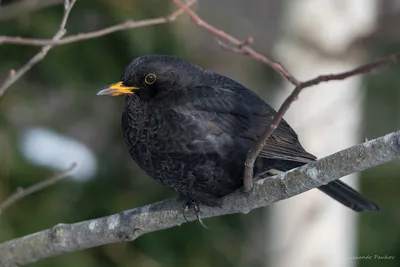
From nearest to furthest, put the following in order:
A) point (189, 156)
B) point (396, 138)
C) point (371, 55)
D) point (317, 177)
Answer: point (396, 138)
point (317, 177)
point (189, 156)
point (371, 55)

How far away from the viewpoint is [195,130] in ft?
10.6

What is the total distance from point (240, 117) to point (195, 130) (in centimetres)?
30

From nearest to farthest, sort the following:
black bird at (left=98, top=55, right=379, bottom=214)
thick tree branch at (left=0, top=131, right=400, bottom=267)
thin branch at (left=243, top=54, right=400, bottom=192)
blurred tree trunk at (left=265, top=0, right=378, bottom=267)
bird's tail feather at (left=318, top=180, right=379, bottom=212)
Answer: thin branch at (left=243, top=54, right=400, bottom=192)
thick tree branch at (left=0, top=131, right=400, bottom=267)
black bird at (left=98, top=55, right=379, bottom=214)
bird's tail feather at (left=318, top=180, right=379, bottom=212)
blurred tree trunk at (left=265, top=0, right=378, bottom=267)

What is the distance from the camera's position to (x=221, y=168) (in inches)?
127

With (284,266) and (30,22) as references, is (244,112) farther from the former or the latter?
(284,266)

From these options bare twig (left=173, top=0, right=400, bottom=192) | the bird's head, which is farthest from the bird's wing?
bare twig (left=173, top=0, right=400, bottom=192)

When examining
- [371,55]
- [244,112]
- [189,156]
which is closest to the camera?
[189,156]

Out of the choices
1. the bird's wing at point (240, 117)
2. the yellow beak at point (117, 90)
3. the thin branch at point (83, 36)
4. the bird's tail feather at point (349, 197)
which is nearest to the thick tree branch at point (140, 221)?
the bird's wing at point (240, 117)

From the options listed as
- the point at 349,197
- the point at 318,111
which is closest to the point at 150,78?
the point at 349,197

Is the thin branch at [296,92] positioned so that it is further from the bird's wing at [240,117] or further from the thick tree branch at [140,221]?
the bird's wing at [240,117]

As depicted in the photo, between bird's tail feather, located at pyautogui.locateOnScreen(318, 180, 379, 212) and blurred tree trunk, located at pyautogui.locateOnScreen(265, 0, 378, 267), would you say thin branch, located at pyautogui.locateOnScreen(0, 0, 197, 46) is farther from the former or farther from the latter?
blurred tree trunk, located at pyautogui.locateOnScreen(265, 0, 378, 267)

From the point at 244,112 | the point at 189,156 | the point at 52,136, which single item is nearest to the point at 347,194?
the point at 244,112

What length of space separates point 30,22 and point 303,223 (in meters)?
2.14

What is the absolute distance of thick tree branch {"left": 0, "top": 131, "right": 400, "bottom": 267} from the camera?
2815 millimetres
